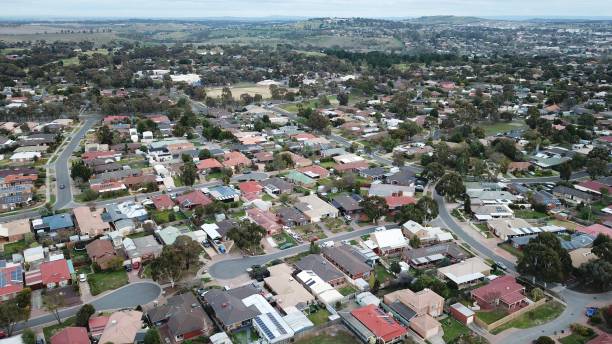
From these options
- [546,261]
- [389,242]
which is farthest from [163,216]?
[546,261]

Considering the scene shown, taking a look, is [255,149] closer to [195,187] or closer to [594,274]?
[195,187]

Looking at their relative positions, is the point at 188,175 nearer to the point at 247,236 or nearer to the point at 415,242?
the point at 247,236

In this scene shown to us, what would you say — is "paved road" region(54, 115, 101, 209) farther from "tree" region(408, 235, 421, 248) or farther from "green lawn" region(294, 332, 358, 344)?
"tree" region(408, 235, 421, 248)

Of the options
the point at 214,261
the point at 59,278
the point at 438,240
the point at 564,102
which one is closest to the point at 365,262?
the point at 438,240

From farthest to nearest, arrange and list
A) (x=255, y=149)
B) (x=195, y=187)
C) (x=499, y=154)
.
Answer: (x=255, y=149), (x=499, y=154), (x=195, y=187)

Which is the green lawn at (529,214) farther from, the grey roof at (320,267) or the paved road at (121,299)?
the paved road at (121,299)

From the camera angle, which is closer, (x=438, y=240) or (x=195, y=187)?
(x=438, y=240)
